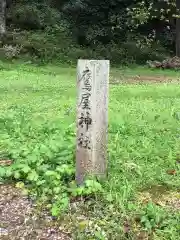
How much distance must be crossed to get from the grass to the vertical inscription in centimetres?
28

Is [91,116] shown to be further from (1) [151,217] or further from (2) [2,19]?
(2) [2,19]

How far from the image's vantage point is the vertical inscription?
4871 millimetres

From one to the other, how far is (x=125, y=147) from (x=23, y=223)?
A: 2.35 meters

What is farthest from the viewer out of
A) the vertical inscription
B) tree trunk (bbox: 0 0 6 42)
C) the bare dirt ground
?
tree trunk (bbox: 0 0 6 42)

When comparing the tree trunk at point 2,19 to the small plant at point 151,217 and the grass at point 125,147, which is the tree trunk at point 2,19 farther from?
the small plant at point 151,217

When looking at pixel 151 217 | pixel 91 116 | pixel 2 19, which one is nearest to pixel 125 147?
pixel 91 116

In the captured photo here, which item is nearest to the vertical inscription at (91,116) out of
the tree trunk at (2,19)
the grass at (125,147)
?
the grass at (125,147)

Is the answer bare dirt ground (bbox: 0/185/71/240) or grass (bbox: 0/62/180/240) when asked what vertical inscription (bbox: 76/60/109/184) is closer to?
grass (bbox: 0/62/180/240)

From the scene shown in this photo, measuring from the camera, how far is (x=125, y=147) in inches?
262

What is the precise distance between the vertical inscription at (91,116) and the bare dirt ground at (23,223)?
569 millimetres

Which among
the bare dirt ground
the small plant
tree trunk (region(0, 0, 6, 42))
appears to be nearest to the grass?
the small plant

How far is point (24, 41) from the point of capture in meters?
23.1

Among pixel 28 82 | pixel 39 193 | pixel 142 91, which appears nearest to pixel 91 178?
pixel 39 193

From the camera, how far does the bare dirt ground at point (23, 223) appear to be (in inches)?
177
